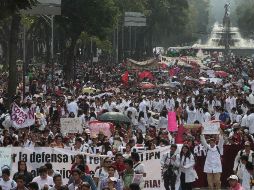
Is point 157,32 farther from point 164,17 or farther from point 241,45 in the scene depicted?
point 241,45

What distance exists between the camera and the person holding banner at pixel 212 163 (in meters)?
20.0

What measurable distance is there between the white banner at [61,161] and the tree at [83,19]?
1604 inches

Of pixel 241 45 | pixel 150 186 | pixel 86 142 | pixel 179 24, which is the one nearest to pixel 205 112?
pixel 86 142

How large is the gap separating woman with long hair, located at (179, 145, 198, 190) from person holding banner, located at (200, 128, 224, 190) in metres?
0.95

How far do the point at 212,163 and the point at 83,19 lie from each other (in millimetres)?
40861

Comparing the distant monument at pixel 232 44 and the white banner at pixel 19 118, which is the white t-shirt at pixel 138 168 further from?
the distant monument at pixel 232 44

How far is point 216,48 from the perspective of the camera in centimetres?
16125

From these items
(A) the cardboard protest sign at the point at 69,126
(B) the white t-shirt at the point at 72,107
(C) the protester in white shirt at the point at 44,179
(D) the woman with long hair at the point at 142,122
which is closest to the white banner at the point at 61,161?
(C) the protester in white shirt at the point at 44,179

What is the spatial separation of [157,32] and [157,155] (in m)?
106

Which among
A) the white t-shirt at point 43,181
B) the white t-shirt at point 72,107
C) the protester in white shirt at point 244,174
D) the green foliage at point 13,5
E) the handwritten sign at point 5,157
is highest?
the green foliage at point 13,5

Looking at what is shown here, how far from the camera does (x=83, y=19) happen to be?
60312mm

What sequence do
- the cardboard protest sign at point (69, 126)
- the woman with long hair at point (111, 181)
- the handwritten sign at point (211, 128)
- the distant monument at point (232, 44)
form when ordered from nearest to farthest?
the woman with long hair at point (111, 181), the handwritten sign at point (211, 128), the cardboard protest sign at point (69, 126), the distant monument at point (232, 44)

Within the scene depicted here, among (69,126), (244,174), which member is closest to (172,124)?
(69,126)

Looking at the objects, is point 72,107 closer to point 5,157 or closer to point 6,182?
point 5,157
